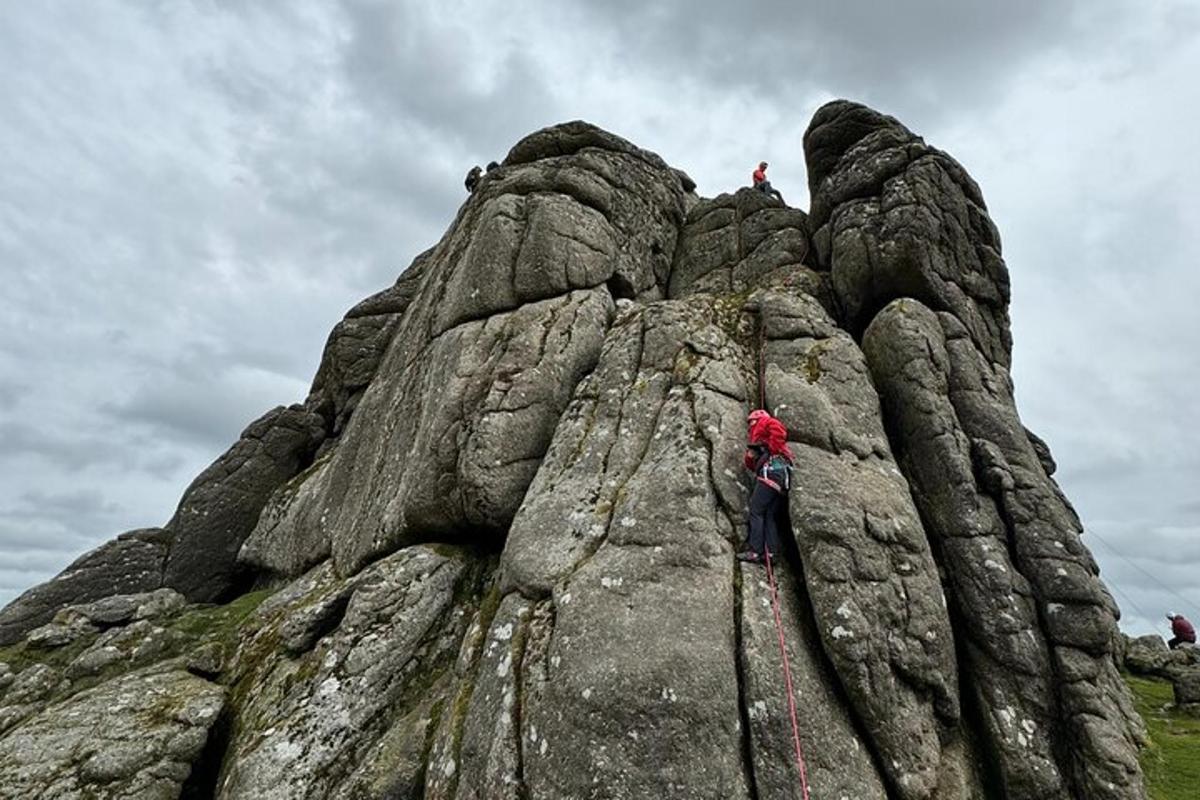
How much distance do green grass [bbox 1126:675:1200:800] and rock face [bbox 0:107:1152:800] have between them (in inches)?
74.6

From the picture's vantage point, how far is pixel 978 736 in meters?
15.1

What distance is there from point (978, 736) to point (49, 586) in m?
36.1

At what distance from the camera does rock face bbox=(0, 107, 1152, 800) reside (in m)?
13.1

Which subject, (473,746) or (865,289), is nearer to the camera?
(473,746)

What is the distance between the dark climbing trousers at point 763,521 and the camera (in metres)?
15.2

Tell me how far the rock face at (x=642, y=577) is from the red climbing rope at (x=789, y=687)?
0.14 meters

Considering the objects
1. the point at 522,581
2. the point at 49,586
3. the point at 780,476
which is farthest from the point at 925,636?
the point at 49,586

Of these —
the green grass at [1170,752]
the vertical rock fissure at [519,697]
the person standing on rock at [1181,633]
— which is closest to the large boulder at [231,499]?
the vertical rock fissure at [519,697]

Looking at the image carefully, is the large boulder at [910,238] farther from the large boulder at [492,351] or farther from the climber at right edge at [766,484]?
the climber at right edge at [766,484]

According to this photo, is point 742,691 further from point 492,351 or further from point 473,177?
point 473,177

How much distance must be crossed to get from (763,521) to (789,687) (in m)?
3.80

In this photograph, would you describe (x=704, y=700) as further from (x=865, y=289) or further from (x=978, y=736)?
(x=865, y=289)

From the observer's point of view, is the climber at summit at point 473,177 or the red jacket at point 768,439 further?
the climber at summit at point 473,177

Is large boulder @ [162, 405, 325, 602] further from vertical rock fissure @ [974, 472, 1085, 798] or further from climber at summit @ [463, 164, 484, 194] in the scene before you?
vertical rock fissure @ [974, 472, 1085, 798]
